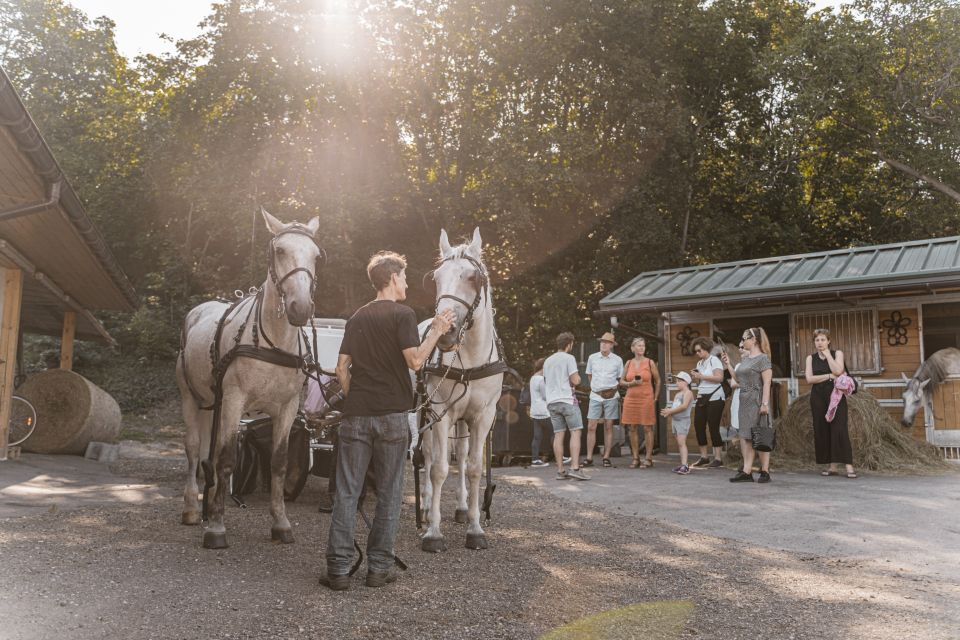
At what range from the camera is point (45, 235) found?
11.0 m

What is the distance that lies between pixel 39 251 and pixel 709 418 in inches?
427

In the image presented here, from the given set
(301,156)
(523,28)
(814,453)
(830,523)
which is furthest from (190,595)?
(523,28)

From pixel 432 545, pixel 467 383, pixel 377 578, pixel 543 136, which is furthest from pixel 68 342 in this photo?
pixel 377 578

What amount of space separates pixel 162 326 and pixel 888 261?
2363 cm

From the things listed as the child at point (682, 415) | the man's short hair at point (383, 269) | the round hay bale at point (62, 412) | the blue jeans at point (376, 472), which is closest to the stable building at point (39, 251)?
the round hay bale at point (62, 412)

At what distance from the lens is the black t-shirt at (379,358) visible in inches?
189

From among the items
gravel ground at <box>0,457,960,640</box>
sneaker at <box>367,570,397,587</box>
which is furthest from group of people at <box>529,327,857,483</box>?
sneaker at <box>367,570,397,587</box>

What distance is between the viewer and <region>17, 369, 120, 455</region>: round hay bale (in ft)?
42.4

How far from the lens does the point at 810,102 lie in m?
22.0

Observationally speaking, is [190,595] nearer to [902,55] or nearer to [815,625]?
[815,625]

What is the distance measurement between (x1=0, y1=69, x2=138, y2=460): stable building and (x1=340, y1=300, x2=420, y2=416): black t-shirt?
3279mm

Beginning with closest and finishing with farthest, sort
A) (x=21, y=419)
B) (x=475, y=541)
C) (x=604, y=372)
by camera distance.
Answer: (x=475, y=541) → (x=21, y=419) → (x=604, y=372)

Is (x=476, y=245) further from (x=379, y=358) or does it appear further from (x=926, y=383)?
(x=926, y=383)

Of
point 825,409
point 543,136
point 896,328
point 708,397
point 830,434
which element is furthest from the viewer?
point 543,136
